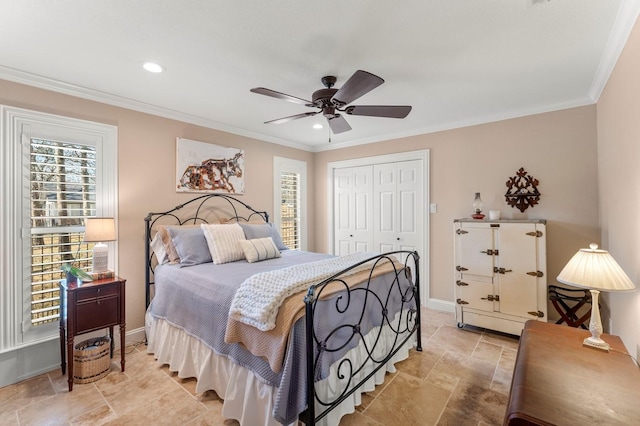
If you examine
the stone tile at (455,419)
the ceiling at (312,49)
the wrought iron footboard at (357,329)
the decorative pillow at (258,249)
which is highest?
the ceiling at (312,49)

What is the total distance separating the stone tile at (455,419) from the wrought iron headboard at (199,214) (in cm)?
298

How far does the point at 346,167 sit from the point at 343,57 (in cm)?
289

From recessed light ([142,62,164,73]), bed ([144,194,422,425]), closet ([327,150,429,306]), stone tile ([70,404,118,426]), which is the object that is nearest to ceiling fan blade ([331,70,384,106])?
bed ([144,194,422,425])

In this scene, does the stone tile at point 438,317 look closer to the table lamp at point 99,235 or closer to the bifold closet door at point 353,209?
the bifold closet door at point 353,209

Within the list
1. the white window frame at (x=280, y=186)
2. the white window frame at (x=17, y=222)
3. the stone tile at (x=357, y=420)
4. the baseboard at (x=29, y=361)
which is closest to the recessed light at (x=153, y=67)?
the white window frame at (x=17, y=222)

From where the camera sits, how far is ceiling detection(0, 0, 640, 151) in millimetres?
1700

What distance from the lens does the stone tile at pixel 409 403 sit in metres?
1.99

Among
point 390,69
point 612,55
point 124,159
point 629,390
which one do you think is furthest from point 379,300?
point 124,159

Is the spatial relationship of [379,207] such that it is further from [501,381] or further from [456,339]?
[501,381]

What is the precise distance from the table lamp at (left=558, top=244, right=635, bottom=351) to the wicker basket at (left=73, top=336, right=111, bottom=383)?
350cm

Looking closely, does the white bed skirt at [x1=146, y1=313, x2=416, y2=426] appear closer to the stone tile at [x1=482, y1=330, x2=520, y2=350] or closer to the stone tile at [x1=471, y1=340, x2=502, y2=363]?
the stone tile at [x1=471, y1=340, x2=502, y2=363]

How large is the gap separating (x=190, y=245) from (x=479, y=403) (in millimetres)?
2811

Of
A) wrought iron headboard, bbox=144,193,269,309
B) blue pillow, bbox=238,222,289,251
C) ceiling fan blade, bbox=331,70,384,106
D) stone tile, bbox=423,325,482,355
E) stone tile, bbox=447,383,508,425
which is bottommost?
stone tile, bbox=447,383,508,425

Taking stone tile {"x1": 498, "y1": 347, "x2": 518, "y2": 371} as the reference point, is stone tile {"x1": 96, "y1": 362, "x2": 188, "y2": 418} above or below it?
below
